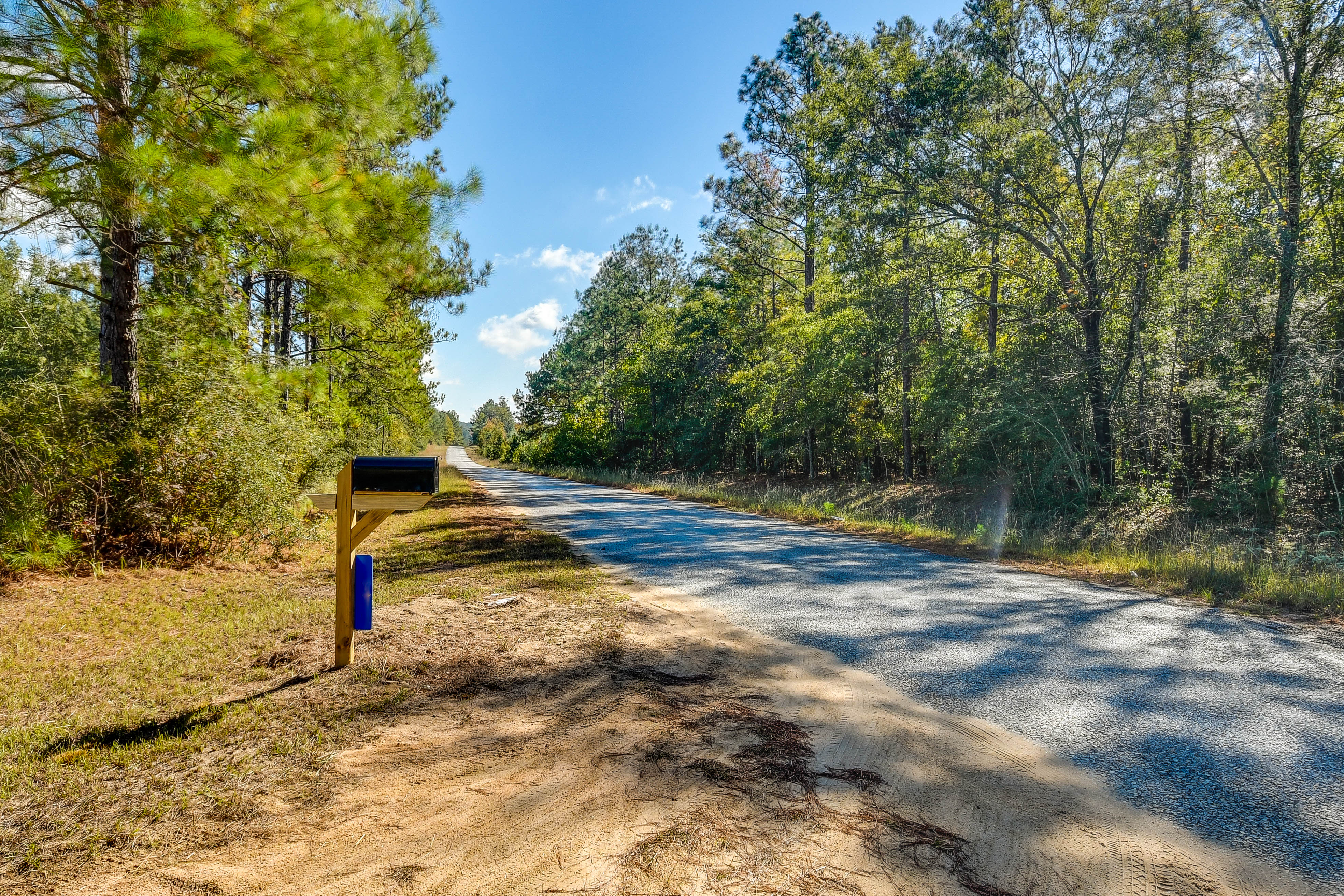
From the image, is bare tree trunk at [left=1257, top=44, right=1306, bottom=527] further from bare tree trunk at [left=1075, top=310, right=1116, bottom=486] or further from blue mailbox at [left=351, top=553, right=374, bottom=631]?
blue mailbox at [left=351, top=553, right=374, bottom=631]

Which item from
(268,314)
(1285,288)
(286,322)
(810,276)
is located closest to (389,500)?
(268,314)

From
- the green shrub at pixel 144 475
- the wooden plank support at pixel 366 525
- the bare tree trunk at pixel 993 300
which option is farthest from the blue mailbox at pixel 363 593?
the bare tree trunk at pixel 993 300

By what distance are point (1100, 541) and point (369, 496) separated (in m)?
11.7

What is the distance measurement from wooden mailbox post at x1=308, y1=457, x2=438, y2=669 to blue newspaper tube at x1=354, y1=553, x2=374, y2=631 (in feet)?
0.25

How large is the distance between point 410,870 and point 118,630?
4.36 meters

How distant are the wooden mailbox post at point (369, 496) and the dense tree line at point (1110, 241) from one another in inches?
493

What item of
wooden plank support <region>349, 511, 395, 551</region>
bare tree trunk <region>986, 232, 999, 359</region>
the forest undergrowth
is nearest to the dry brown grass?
wooden plank support <region>349, 511, 395, 551</region>

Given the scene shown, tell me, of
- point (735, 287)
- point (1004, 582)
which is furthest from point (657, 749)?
point (735, 287)

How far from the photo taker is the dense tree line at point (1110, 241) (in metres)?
10.7

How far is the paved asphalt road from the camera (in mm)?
2523

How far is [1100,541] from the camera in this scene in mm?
10625

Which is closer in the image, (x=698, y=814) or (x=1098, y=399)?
(x=698, y=814)

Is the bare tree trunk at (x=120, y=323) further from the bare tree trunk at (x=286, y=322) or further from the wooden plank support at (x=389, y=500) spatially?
the wooden plank support at (x=389, y=500)

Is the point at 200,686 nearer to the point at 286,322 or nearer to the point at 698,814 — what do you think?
the point at 698,814
